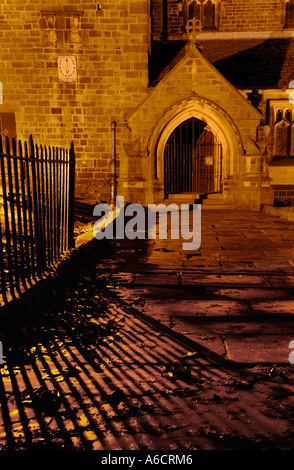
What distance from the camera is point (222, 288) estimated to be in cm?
539

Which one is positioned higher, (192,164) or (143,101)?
(143,101)

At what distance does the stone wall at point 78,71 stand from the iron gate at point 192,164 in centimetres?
227

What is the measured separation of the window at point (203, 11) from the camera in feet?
62.7

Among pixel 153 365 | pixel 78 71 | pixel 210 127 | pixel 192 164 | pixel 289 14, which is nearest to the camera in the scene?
pixel 153 365

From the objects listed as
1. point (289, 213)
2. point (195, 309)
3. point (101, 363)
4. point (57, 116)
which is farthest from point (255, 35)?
point (101, 363)

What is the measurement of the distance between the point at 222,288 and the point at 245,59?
14942mm

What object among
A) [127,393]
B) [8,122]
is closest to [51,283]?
[127,393]

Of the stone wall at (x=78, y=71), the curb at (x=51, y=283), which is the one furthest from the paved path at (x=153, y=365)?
the stone wall at (x=78, y=71)

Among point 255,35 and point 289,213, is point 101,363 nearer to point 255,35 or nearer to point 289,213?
point 289,213

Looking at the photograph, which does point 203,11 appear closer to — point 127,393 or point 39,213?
point 39,213

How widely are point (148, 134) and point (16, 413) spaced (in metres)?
13.5

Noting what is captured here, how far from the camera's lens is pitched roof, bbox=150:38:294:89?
16.7 metres

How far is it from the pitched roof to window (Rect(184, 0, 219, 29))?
95 cm

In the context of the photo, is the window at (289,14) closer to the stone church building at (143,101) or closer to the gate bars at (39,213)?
the stone church building at (143,101)
